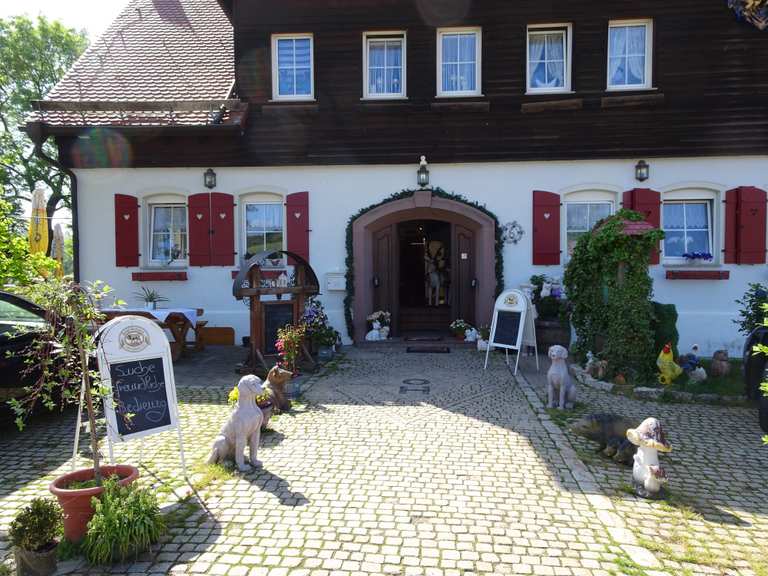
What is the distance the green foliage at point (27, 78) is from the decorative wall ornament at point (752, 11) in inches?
881

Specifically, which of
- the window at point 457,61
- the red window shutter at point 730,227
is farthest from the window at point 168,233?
the red window shutter at point 730,227

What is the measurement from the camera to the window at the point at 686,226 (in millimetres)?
9922

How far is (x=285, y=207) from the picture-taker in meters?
10.3

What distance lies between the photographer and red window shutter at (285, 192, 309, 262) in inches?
401

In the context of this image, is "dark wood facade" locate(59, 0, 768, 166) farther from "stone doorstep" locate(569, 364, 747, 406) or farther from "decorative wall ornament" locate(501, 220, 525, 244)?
"stone doorstep" locate(569, 364, 747, 406)

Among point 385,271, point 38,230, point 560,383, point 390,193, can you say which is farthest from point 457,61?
point 38,230

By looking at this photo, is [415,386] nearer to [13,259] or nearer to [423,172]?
[423,172]

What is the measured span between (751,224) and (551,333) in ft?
13.8

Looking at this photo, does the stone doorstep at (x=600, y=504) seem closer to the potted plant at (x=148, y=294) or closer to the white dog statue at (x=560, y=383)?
the white dog statue at (x=560, y=383)

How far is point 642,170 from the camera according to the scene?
966cm

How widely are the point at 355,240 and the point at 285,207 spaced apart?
1.52m

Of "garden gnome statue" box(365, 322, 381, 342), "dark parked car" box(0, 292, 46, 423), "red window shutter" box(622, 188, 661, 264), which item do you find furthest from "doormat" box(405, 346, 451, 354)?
"dark parked car" box(0, 292, 46, 423)

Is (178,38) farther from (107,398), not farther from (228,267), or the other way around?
→ (107,398)

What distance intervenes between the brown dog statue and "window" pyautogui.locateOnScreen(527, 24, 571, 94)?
747 cm
